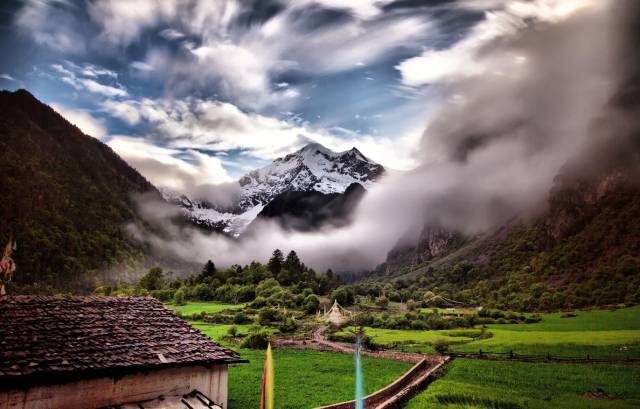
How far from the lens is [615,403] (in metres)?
24.6

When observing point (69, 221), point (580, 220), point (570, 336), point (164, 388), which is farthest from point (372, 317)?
point (69, 221)

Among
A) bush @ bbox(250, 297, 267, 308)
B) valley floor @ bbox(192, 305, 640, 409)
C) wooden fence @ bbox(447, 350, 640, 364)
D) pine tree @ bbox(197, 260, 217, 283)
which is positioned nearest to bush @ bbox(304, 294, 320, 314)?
bush @ bbox(250, 297, 267, 308)

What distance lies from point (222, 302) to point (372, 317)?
44.2 metres

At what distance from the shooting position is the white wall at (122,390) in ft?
34.4

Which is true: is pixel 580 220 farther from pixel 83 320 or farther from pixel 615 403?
pixel 83 320

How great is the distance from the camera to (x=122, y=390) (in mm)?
12219

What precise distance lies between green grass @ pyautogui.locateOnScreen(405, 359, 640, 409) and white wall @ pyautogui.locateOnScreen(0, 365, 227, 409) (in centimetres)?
1539

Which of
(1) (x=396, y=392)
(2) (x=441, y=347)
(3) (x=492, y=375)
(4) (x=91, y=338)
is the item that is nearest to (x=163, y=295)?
(2) (x=441, y=347)

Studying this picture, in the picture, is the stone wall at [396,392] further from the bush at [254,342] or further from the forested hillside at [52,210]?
the forested hillside at [52,210]

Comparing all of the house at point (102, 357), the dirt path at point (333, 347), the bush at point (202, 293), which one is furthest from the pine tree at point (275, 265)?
the house at point (102, 357)

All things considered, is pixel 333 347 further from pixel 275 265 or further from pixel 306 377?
pixel 275 265

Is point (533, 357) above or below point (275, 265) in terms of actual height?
below

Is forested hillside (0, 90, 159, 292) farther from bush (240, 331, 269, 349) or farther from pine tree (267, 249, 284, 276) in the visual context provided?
bush (240, 331, 269, 349)

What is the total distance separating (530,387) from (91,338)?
29303mm
